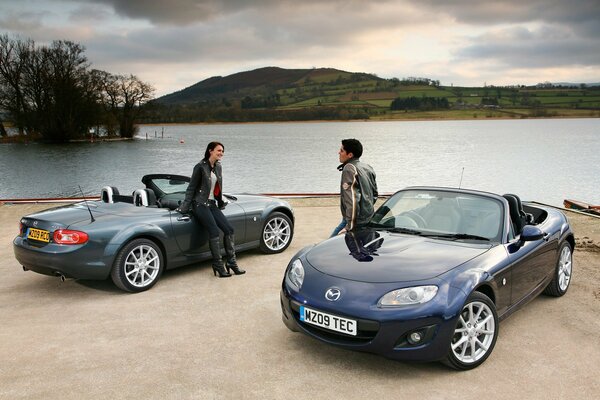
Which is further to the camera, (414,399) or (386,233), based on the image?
(386,233)

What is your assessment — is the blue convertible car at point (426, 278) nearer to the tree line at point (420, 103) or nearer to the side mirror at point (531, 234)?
the side mirror at point (531, 234)

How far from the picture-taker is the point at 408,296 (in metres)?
4.00

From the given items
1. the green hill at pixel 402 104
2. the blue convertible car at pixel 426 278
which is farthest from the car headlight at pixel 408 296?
the green hill at pixel 402 104

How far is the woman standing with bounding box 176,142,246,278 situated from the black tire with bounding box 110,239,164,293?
68 cm

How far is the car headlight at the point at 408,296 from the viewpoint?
13.0 feet

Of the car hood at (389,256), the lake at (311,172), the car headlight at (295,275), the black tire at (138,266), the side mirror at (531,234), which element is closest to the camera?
the car hood at (389,256)

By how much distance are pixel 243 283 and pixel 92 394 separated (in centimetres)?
297

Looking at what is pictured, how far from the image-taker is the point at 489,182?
36156mm

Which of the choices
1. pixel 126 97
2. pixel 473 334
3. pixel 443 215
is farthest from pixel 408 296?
pixel 126 97

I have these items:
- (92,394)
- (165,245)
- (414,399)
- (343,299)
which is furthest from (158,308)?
(414,399)

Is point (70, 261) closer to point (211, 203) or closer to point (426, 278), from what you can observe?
point (211, 203)

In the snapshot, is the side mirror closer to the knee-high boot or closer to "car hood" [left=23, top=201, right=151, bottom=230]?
the knee-high boot

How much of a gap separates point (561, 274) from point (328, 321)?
3.50 m

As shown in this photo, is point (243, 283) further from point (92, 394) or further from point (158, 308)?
point (92, 394)
